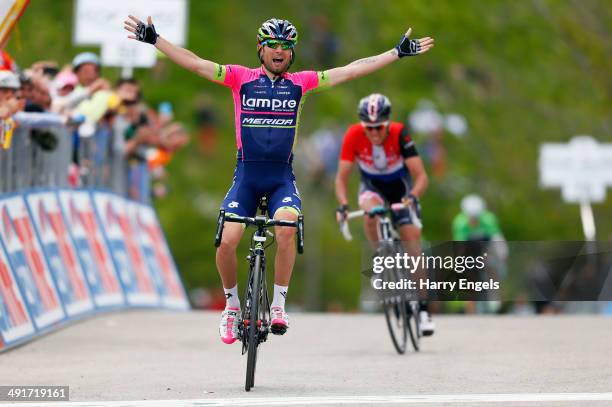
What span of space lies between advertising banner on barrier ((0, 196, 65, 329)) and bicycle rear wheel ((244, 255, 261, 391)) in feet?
11.9

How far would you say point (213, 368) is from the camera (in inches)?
563

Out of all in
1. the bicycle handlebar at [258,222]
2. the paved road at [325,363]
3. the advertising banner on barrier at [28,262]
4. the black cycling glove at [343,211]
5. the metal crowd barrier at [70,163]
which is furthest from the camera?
the metal crowd barrier at [70,163]

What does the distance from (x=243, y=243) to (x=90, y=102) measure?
30.9 m

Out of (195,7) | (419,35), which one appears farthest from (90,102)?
(195,7)

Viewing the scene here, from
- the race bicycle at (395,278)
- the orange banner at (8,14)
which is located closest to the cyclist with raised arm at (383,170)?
the race bicycle at (395,278)

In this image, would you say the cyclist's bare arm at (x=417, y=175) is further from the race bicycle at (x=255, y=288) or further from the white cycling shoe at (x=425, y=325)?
the race bicycle at (x=255, y=288)

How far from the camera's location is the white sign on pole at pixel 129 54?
80.4 feet

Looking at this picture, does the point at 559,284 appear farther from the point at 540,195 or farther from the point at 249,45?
the point at 249,45

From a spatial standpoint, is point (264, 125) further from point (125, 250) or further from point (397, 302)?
point (125, 250)

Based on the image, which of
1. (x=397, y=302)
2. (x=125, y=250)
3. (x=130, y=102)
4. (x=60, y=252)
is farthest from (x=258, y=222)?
(x=125, y=250)

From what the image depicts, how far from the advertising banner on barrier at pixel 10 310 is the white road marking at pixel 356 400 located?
12.6 feet

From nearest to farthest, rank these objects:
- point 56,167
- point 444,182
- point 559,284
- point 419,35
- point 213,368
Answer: point 213,368 < point 559,284 < point 56,167 < point 419,35 < point 444,182

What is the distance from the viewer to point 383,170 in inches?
671

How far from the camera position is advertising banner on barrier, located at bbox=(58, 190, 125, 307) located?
19.0 metres
